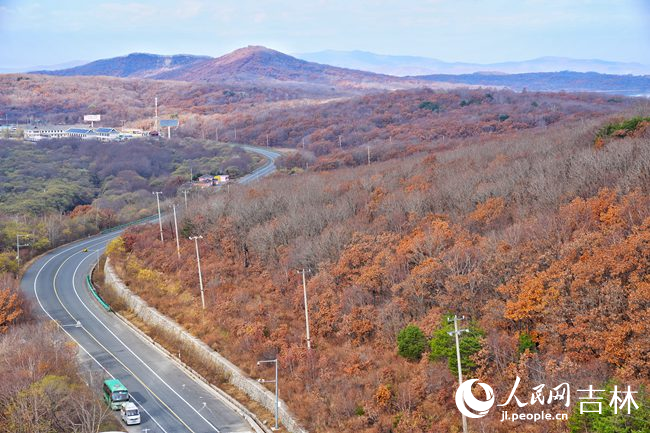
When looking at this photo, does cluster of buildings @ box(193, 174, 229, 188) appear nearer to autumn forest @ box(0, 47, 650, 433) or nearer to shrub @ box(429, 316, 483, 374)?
autumn forest @ box(0, 47, 650, 433)

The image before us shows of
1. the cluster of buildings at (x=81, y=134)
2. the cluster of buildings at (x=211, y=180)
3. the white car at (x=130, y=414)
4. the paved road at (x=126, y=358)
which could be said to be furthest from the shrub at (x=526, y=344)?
the cluster of buildings at (x=81, y=134)

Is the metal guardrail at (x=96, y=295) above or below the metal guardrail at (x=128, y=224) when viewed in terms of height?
below

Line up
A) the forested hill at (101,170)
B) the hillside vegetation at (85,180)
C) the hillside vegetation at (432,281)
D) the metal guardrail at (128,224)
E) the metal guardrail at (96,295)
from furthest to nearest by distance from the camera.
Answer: the forested hill at (101,170) → the metal guardrail at (128,224) → the hillside vegetation at (85,180) → the metal guardrail at (96,295) → the hillside vegetation at (432,281)

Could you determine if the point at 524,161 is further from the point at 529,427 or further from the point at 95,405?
the point at 95,405

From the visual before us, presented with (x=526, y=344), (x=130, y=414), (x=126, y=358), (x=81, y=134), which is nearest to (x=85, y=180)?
(x=81, y=134)

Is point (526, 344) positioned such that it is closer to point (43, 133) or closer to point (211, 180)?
point (211, 180)

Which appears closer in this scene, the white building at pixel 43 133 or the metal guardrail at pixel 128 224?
the metal guardrail at pixel 128 224

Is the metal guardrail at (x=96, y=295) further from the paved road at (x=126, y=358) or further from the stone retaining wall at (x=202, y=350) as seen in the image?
the stone retaining wall at (x=202, y=350)
